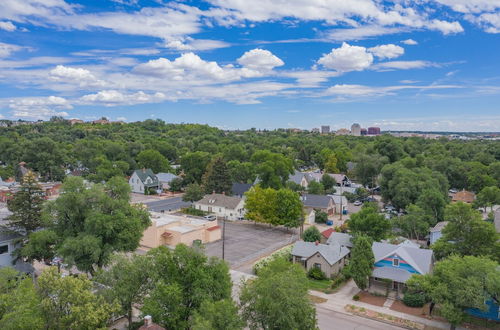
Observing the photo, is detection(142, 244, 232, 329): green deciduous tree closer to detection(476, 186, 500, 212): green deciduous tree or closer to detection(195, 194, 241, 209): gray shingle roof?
detection(195, 194, 241, 209): gray shingle roof

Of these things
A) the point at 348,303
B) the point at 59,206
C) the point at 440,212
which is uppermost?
the point at 59,206

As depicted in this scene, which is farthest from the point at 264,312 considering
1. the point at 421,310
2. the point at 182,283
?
the point at 421,310

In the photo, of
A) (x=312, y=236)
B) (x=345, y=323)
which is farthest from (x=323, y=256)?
(x=345, y=323)

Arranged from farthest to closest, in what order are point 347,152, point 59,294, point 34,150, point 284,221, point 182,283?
point 347,152
point 34,150
point 284,221
point 182,283
point 59,294

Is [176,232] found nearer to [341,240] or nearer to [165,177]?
[341,240]

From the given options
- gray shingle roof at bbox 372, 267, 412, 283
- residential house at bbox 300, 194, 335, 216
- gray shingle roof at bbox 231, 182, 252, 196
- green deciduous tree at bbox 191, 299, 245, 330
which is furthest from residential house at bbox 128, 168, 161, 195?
green deciduous tree at bbox 191, 299, 245, 330

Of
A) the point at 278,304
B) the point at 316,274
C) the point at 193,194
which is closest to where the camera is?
the point at 278,304

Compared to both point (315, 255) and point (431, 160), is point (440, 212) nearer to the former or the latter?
point (315, 255)
